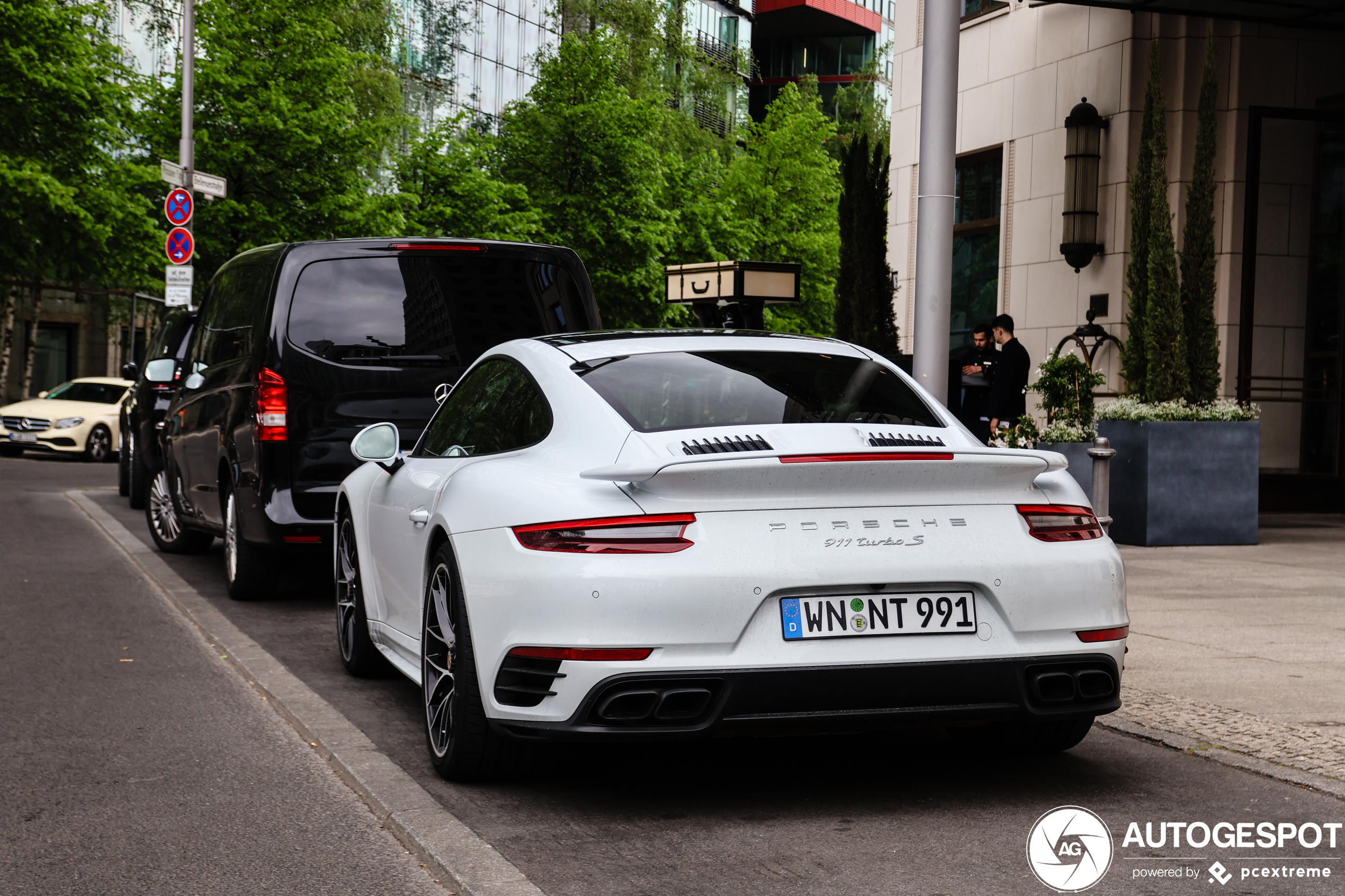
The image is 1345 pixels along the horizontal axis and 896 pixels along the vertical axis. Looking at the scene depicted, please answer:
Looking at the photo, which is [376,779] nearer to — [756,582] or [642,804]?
[642,804]

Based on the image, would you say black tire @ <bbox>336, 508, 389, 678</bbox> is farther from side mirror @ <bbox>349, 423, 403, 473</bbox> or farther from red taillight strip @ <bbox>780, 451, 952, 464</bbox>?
red taillight strip @ <bbox>780, 451, 952, 464</bbox>

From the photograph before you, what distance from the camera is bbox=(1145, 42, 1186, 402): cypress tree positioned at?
13164mm

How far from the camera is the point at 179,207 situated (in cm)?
2152

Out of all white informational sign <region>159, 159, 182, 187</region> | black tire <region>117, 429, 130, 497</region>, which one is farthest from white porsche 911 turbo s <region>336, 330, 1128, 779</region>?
white informational sign <region>159, 159, 182, 187</region>

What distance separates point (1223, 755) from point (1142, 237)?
9151 mm

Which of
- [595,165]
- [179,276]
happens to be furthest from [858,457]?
[595,165]

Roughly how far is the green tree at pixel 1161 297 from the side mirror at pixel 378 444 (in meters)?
8.89

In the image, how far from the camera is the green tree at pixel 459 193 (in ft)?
120

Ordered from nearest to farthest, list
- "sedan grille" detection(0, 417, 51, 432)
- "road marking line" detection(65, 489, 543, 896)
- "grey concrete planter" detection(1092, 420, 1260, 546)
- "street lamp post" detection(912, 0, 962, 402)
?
"road marking line" detection(65, 489, 543, 896) → "street lamp post" detection(912, 0, 962, 402) → "grey concrete planter" detection(1092, 420, 1260, 546) → "sedan grille" detection(0, 417, 51, 432)

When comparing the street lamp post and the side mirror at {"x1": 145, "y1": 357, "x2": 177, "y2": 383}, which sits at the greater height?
the street lamp post

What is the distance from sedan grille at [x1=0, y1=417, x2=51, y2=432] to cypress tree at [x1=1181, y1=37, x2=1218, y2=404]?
62.2 ft

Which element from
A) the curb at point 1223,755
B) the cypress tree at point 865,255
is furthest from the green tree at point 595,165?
the curb at point 1223,755

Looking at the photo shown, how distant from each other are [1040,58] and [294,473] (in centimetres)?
1278

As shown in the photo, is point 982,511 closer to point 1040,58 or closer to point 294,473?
point 294,473
